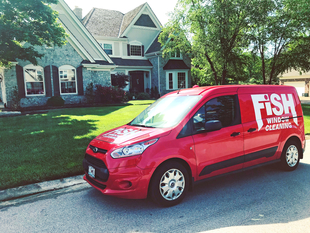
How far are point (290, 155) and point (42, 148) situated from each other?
6.53m

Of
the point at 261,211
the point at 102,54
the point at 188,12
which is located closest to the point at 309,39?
the point at 188,12

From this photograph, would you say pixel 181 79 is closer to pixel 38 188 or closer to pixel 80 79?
pixel 80 79

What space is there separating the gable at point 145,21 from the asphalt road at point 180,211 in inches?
1119

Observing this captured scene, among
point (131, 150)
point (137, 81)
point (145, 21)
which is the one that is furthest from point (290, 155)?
point (145, 21)

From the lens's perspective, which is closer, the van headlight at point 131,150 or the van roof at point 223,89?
the van headlight at point 131,150

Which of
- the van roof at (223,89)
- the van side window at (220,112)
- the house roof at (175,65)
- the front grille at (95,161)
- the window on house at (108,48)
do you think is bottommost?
the front grille at (95,161)

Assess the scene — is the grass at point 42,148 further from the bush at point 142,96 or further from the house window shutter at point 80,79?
the bush at point 142,96

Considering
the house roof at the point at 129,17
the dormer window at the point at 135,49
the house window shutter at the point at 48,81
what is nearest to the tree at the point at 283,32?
the dormer window at the point at 135,49

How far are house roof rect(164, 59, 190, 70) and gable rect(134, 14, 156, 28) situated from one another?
211 inches

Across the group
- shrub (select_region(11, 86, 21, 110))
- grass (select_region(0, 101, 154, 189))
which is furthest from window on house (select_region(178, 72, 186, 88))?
grass (select_region(0, 101, 154, 189))

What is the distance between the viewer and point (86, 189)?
4.98 metres

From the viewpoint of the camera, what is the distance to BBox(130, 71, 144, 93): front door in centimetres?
3050

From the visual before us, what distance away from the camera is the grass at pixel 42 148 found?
5.49 metres

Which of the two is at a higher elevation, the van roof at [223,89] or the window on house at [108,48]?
the window on house at [108,48]
